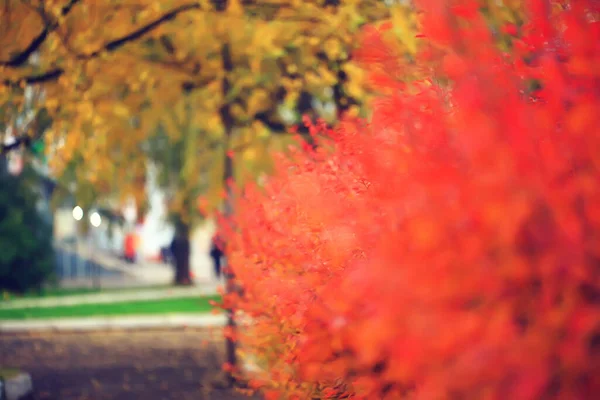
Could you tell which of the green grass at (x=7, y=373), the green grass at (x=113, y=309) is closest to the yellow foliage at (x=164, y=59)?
the green grass at (x=7, y=373)

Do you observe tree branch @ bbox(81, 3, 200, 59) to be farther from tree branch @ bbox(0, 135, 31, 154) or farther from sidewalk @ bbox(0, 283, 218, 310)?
sidewalk @ bbox(0, 283, 218, 310)

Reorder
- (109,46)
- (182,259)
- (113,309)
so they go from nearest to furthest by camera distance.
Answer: (109,46) < (113,309) < (182,259)

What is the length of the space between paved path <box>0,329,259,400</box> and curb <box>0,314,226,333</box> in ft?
1.15

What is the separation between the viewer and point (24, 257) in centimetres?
2028

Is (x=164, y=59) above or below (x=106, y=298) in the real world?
above

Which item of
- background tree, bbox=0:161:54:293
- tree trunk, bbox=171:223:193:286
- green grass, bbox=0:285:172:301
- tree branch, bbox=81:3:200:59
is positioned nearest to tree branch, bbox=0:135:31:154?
tree branch, bbox=81:3:200:59

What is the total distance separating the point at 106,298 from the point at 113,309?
11.1ft

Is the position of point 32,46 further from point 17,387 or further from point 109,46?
point 17,387

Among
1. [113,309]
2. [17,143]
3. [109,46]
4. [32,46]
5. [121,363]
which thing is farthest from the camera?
[113,309]

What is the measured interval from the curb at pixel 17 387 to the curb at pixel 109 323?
538 centimetres

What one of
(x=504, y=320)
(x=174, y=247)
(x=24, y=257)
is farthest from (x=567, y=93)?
(x=174, y=247)

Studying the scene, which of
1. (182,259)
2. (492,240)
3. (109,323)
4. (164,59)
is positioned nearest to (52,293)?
(182,259)

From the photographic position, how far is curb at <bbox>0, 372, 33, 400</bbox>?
7312 mm

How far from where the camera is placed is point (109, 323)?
13.4 meters
